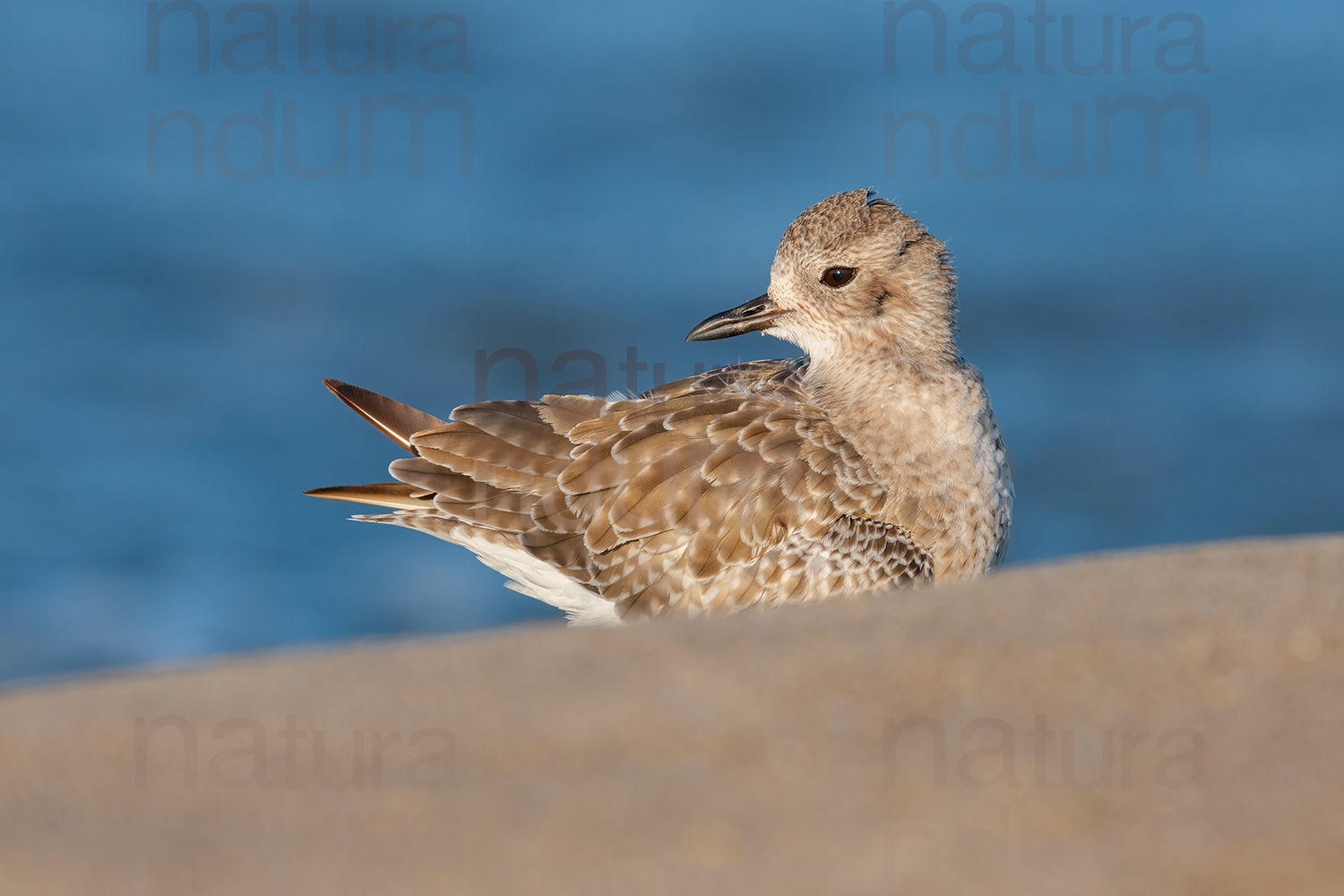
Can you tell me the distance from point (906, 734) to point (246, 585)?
7214mm

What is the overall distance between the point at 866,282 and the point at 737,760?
144 inches

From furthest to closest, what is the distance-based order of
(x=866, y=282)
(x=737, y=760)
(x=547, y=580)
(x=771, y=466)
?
1. (x=866, y=282)
2. (x=547, y=580)
3. (x=771, y=466)
4. (x=737, y=760)

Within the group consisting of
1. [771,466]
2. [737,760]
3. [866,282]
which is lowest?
[737,760]

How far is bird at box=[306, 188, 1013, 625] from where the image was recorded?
5297 millimetres

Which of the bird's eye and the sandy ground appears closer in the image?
the sandy ground

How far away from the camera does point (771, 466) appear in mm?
5363

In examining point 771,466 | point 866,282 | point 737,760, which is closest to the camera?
point 737,760

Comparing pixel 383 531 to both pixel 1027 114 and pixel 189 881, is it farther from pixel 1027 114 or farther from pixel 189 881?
pixel 1027 114

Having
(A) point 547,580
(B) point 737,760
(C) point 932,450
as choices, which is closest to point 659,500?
(A) point 547,580

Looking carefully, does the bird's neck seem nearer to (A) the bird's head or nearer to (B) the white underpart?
(A) the bird's head

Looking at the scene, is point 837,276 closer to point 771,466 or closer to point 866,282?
point 866,282

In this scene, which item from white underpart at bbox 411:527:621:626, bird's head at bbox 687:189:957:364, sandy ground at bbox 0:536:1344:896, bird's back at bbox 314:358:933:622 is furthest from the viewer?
bird's head at bbox 687:189:957:364

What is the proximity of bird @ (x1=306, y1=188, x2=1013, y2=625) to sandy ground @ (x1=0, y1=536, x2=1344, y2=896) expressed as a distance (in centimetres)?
222

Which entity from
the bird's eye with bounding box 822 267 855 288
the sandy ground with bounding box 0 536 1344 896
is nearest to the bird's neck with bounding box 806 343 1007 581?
the bird's eye with bounding box 822 267 855 288
